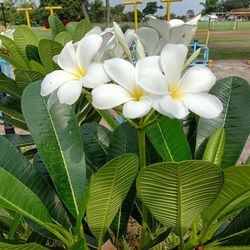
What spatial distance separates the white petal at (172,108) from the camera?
0.40 metres

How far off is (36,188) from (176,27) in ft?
1.07

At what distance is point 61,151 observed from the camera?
23.9 inches

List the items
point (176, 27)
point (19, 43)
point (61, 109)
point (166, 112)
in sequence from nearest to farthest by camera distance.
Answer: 1. point (166, 112)
2. point (176, 27)
3. point (61, 109)
4. point (19, 43)

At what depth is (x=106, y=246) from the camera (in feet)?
2.14

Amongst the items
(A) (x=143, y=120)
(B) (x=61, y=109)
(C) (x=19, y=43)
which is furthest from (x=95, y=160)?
(C) (x=19, y=43)

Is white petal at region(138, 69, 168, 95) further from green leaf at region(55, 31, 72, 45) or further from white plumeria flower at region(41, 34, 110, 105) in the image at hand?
green leaf at region(55, 31, 72, 45)

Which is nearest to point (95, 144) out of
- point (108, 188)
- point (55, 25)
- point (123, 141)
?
point (123, 141)

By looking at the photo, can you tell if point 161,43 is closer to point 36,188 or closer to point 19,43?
point 36,188

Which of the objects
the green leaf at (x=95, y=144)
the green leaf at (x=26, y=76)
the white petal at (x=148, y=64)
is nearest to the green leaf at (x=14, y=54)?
the green leaf at (x=26, y=76)

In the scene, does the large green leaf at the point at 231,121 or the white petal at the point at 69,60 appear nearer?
the white petal at the point at 69,60

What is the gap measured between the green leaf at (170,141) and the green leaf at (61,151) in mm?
118

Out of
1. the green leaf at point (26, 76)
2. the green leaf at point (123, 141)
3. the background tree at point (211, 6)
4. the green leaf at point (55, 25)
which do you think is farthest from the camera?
the background tree at point (211, 6)

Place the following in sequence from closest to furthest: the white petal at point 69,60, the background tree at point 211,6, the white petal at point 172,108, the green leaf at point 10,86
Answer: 1. the white petal at point 172,108
2. the white petal at point 69,60
3. the green leaf at point 10,86
4. the background tree at point 211,6

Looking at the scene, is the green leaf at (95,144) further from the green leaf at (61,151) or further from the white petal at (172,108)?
the white petal at (172,108)
